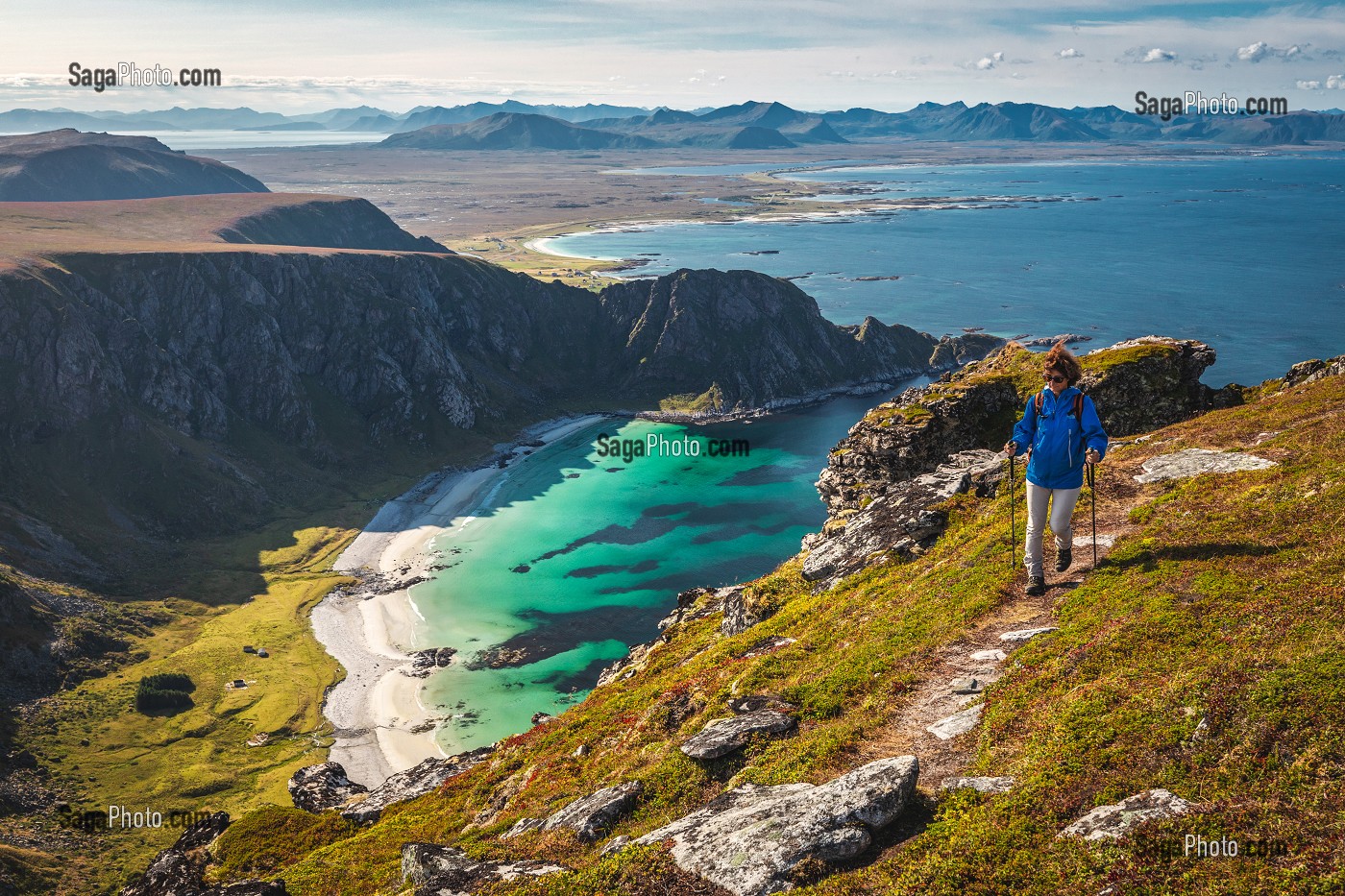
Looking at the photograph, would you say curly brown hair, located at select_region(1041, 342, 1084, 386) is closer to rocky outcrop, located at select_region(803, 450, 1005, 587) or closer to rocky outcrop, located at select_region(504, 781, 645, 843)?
rocky outcrop, located at select_region(803, 450, 1005, 587)

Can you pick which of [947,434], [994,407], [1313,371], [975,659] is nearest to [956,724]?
[975,659]

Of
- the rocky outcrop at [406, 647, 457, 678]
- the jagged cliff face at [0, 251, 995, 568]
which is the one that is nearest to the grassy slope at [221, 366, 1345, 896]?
the rocky outcrop at [406, 647, 457, 678]

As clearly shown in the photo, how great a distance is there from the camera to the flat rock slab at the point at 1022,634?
19453 millimetres

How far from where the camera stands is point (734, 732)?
19.5m

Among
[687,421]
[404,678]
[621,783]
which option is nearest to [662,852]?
[621,783]

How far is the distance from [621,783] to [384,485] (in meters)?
139

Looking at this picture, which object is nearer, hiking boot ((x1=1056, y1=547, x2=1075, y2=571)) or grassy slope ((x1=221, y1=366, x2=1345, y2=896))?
grassy slope ((x1=221, y1=366, x2=1345, y2=896))

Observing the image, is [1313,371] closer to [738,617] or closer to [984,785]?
[738,617]

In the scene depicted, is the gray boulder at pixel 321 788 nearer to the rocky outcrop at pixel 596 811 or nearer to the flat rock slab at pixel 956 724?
the rocky outcrop at pixel 596 811

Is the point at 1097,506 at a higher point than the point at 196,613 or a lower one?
higher

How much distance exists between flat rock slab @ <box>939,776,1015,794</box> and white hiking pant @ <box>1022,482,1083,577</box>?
26.2 ft

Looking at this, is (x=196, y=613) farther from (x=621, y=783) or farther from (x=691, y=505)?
(x=621, y=783)

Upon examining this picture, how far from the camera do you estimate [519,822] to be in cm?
2208

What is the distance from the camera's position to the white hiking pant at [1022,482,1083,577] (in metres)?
20.2
